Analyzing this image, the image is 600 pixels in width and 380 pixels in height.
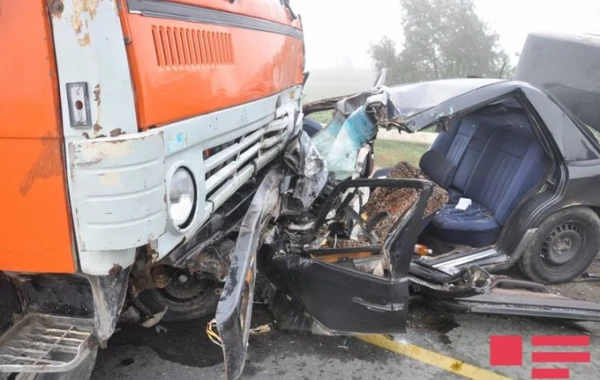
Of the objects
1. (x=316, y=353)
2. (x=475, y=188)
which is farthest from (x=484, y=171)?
(x=316, y=353)

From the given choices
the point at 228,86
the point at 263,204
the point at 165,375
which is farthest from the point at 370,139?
the point at 165,375

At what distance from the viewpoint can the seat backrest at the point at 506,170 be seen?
394 centimetres

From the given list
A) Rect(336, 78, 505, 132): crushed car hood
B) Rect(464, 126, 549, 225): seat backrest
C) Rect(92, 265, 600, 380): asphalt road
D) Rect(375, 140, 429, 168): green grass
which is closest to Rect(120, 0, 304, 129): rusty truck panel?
Rect(336, 78, 505, 132): crushed car hood

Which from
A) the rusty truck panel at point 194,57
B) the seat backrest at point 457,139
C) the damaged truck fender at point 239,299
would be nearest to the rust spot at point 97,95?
the rusty truck panel at point 194,57

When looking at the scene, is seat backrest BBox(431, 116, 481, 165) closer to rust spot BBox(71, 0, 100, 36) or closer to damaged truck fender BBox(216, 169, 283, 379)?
damaged truck fender BBox(216, 169, 283, 379)

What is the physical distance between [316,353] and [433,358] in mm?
732

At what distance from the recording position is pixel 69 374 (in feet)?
7.57

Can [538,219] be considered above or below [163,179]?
below

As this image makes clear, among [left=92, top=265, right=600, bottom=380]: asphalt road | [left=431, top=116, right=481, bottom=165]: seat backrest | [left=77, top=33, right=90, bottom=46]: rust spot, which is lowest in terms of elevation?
[left=92, top=265, right=600, bottom=380]: asphalt road

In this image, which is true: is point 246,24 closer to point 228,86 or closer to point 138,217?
point 228,86

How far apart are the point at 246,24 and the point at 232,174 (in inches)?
31.9

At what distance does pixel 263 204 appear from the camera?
276 cm

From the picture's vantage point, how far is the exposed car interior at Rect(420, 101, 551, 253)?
13.0 feet

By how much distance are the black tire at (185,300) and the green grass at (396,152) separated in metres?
5.53
